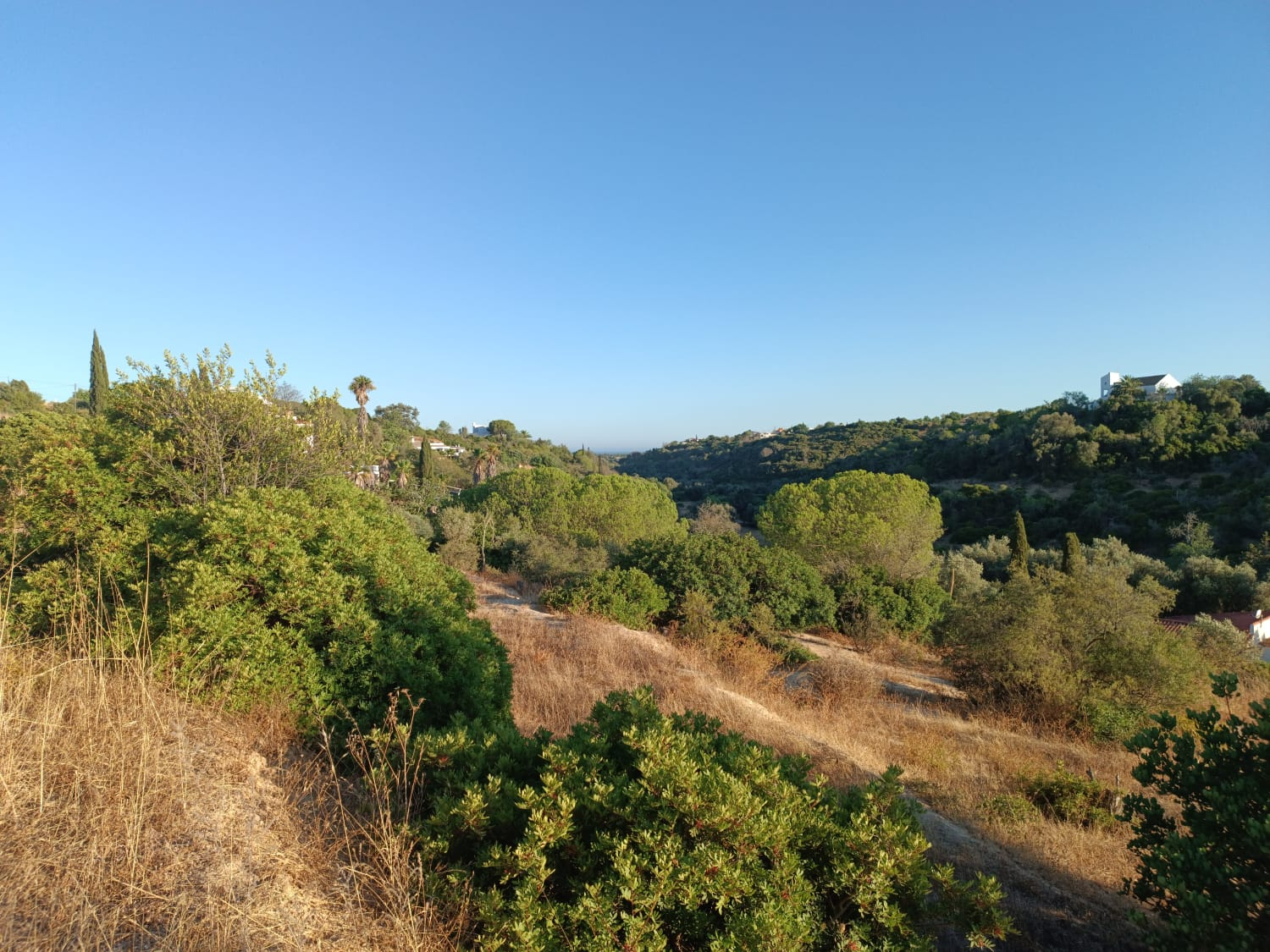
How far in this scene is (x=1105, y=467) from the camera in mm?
44562

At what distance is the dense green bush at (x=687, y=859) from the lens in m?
2.23

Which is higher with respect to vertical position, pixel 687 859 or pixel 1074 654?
pixel 687 859

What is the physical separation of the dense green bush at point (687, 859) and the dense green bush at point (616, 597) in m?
10.3

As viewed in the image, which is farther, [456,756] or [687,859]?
[456,756]

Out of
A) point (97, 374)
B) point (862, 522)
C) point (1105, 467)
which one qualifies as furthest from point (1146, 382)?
point (97, 374)

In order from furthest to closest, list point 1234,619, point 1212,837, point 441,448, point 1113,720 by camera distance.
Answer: point 441,448 → point 1234,619 → point 1113,720 → point 1212,837

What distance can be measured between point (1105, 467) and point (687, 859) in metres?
55.7

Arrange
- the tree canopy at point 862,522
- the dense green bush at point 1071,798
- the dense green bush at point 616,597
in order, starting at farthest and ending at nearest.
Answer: the tree canopy at point 862,522 → the dense green bush at point 616,597 → the dense green bush at point 1071,798

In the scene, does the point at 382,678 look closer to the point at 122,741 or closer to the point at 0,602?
the point at 122,741

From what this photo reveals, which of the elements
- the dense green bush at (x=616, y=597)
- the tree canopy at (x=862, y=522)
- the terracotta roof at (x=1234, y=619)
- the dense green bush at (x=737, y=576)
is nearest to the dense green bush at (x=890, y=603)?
the dense green bush at (x=737, y=576)

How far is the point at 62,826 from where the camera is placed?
263 cm

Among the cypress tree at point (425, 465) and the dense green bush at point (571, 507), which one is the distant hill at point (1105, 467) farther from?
the cypress tree at point (425, 465)

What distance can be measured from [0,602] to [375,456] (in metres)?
5.24

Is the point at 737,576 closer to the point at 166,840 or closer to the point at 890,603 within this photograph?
the point at 890,603
